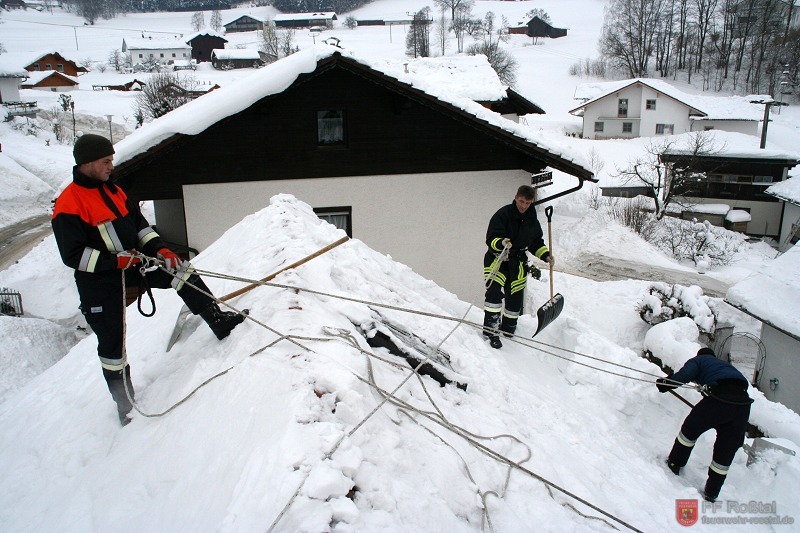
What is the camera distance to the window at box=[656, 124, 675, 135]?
5064cm

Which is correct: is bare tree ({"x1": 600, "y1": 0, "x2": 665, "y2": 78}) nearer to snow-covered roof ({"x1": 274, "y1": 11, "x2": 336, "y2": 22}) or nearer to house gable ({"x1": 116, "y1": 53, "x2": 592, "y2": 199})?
snow-covered roof ({"x1": 274, "y1": 11, "x2": 336, "y2": 22})

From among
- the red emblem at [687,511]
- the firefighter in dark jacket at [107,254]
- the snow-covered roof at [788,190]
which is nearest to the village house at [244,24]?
the snow-covered roof at [788,190]

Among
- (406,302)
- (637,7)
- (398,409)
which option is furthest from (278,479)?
(637,7)

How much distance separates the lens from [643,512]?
13.4 ft

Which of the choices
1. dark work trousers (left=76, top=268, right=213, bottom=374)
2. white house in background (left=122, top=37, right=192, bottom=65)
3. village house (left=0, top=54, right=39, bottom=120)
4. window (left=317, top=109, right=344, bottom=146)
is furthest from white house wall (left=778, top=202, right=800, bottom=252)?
white house in background (left=122, top=37, right=192, bottom=65)

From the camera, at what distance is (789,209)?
29.2 m

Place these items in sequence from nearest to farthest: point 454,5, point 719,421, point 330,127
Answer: point 719,421 < point 330,127 < point 454,5

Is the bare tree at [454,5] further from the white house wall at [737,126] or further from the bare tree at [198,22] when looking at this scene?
the white house wall at [737,126]

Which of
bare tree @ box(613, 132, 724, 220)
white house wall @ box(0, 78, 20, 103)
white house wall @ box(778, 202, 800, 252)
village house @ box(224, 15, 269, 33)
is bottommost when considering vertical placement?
white house wall @ box(778, 202, 800, 252)

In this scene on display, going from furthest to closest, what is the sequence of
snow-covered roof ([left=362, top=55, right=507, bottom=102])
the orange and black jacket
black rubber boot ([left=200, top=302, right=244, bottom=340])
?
1. snow-covered roof ([left=362, top=55, right=507, bottom=102])
2. black rubber boot ([left=200, top=302, right=244, bottom=340])
3. the orange and black jacket

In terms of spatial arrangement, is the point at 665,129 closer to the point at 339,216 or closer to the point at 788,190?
the point at 788,190

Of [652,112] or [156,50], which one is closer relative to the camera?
[652,112]

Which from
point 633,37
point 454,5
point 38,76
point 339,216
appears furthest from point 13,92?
point 454,5

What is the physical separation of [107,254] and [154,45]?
327 ft
